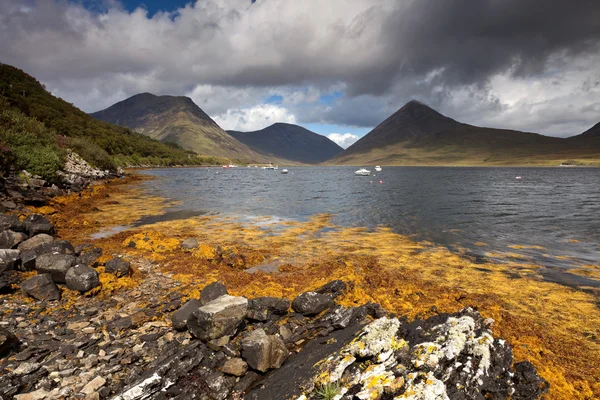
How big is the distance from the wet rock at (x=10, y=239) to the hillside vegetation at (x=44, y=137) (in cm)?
1914

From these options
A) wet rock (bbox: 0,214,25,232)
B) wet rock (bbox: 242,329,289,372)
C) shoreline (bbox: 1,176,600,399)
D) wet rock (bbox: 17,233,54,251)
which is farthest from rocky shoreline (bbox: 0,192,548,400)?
wet rock (bbox: 0,214,25,232)

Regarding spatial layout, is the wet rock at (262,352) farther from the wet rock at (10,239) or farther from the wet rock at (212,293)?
the wet rock at (10,239)

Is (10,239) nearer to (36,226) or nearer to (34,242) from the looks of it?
(34,242)

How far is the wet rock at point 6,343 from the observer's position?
7.12 metres

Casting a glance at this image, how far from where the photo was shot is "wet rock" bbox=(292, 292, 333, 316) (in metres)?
9.87

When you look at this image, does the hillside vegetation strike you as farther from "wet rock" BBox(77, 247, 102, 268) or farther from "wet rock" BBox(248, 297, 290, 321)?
"wet rock" BBox(248, 297, 290, 321)

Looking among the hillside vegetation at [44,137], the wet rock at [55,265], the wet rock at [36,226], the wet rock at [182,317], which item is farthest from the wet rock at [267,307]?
the hillside vegetation at [44,137]

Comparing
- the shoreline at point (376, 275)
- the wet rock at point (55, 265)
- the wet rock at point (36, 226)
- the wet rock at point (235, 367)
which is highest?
the wet rock at point (36, 226)

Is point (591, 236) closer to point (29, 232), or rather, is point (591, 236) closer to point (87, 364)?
point (87, 364)

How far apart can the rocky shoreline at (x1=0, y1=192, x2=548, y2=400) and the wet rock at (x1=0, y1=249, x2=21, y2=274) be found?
623 millimetres

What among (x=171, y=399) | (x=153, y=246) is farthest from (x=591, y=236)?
(x=153, y=246)

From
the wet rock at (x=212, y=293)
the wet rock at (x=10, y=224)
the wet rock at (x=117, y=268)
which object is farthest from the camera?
the wet rock at (x=10, y=224)

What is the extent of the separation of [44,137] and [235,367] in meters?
55.7

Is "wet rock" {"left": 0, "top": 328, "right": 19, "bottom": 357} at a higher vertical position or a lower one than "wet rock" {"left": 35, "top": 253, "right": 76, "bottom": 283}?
lower
